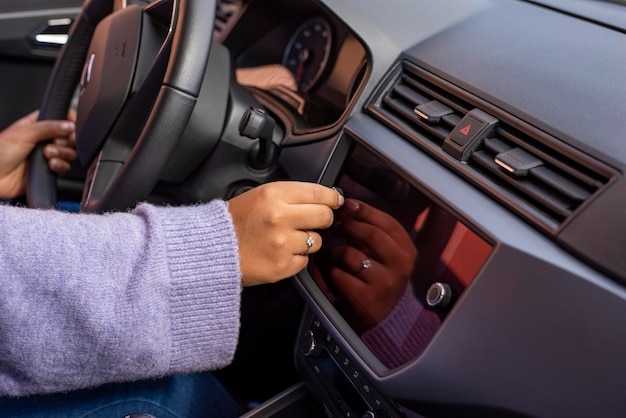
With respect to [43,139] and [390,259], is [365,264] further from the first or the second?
[43,139]

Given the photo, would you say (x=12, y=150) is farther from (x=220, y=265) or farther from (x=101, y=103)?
(x=220, y=265)

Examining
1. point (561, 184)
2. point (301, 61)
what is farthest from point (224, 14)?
point (561, 184)

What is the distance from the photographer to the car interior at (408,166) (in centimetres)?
58

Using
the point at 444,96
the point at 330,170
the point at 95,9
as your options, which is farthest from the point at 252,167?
the point at 95,9

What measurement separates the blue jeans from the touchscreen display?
0.88 ft

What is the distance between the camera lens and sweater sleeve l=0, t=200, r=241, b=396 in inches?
26.1

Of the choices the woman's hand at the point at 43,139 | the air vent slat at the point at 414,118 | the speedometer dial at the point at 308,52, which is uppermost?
the air vent slat at the point at 414,118

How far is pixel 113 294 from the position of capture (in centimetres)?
69

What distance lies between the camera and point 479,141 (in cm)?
69

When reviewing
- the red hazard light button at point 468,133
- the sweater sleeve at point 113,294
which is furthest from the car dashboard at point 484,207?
the sweater sleeve at point 113,294

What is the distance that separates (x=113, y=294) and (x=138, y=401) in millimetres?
235

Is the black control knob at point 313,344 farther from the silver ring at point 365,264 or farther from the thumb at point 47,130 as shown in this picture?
the thumb at point 47,130

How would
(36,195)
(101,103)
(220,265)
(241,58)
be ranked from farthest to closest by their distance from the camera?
(241,58) < (36,195) < (101,103) < (220,265)

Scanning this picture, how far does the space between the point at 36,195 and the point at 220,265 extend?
540mm
